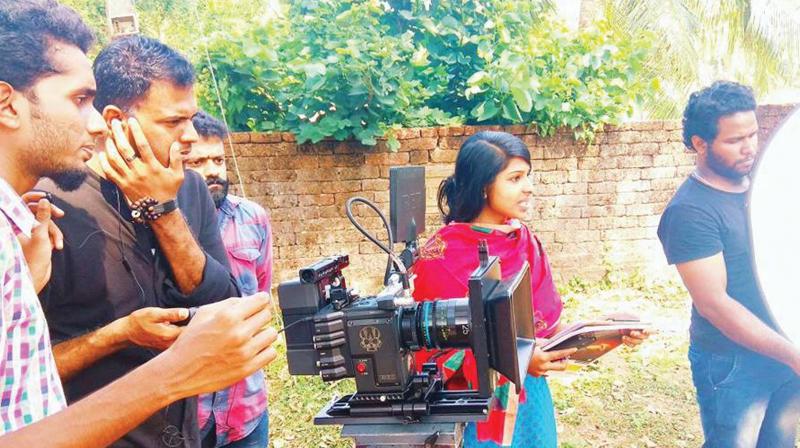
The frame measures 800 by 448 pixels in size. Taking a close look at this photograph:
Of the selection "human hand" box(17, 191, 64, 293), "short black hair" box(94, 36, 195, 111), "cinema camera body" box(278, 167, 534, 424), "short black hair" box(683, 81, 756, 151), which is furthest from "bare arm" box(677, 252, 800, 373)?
"human hand" box(17, 191, 64, 293)

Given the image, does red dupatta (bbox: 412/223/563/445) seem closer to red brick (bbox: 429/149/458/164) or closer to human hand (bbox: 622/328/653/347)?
human hand (bbox: 622/328/653/347)

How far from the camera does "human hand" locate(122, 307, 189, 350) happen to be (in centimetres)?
111

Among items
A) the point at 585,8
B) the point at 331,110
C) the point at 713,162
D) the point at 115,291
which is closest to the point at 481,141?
the point at 713,162

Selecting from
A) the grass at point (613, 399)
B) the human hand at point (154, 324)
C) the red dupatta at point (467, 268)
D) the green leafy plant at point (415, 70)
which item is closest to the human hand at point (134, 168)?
the human hand at point (154, 324)

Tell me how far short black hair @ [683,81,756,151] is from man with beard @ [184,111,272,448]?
1817mm

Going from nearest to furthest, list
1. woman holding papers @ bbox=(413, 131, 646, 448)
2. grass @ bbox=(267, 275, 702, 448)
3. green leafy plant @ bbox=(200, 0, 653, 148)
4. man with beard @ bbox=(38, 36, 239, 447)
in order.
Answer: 1. man with beard @ bbox=(38, 36, 239, 447)
2. woman holding papers @ bbox=(413, 131, 646, 448)
3. grass @ bbox=(267, 275, 702, 448)
4. green leafy plant @ bbox=(200, 0, 653, 148)

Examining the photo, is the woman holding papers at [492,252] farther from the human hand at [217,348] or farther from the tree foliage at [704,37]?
the tree foliage at [704,37]

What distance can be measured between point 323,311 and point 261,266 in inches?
46.2

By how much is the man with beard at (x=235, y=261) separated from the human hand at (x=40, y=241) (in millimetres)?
831

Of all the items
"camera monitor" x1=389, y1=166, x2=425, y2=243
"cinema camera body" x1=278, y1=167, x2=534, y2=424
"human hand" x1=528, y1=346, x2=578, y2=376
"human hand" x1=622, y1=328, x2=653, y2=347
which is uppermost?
"camera monitor" x1=389, y1=166, x2=425, y2=243

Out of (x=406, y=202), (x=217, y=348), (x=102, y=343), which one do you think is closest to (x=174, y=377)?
(x=217, y=348)

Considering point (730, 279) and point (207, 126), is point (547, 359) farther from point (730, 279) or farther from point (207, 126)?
point (207, 126)

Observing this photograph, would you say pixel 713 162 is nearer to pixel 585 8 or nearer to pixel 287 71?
pixel 287 71

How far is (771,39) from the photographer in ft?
26.1
